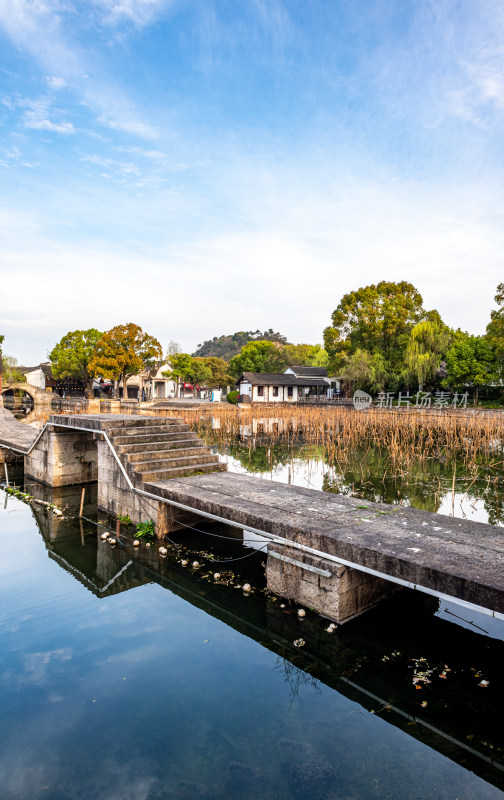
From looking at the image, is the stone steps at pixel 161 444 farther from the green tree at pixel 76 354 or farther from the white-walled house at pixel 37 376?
the white-walled house at pixel 37 376

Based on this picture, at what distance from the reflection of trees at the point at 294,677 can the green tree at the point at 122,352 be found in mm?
40850

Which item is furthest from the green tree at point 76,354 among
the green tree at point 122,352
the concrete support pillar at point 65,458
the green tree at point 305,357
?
the concrete support pillar at point 65,458

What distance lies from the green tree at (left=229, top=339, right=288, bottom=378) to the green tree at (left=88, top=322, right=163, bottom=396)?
28407 mm

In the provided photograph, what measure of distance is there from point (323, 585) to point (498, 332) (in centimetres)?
3359

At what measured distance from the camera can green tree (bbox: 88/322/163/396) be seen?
42938 mm

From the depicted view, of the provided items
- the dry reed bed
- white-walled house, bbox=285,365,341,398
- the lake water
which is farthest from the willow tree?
the lake water

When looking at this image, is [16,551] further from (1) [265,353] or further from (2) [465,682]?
(1) [265,353]

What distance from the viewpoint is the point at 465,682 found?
4.04 m

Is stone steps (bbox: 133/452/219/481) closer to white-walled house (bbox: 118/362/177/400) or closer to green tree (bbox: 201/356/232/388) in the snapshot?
white-walled house (bbox: 118/362/177/400)

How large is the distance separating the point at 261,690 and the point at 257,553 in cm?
320

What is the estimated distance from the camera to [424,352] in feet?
125

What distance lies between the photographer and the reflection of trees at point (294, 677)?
13.3ft

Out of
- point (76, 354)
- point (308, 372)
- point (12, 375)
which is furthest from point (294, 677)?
point (12, 375)

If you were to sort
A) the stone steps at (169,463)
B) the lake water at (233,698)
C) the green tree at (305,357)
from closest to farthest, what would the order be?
the lake water at (233,698)
the stone steps at (169,463)
the green tree at (305,357)
